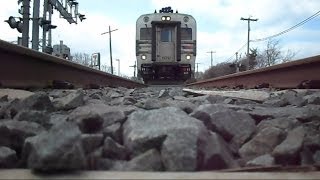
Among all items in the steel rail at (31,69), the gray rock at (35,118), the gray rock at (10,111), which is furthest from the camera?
the steel rail at (31,69)

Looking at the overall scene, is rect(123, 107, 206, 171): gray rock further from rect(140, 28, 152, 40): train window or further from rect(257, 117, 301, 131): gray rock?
rect(140, 28, 152, 40): train window

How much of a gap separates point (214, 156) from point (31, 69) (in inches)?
186

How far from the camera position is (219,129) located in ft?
7.44

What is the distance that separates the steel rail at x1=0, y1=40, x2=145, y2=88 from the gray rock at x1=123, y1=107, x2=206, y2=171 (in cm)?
324

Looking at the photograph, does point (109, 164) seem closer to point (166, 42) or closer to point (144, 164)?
point (144, 164)

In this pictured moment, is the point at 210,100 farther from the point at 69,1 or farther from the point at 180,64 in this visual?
the point at 69,1

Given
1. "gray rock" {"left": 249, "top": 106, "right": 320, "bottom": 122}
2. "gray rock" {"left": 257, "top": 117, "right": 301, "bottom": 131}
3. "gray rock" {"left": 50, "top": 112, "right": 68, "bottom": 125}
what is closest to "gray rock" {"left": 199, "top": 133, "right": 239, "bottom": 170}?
"gray rock" {"left": 257, "top": 117, "right": 301, "bottom": 131}

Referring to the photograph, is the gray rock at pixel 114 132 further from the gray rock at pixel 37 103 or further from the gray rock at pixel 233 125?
the gray rock at pixel 37 103

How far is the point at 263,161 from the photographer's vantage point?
188cm

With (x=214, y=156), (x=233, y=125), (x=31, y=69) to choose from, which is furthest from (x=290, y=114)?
(x=31, y=69)

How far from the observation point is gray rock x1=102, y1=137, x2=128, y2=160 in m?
1.89

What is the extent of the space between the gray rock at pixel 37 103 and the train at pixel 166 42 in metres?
14.1

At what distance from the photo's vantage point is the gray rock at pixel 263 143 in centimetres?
206

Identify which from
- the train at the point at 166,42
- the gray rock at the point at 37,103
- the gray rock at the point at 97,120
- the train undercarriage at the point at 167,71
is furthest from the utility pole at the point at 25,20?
the gray rock at the point at 97,120
